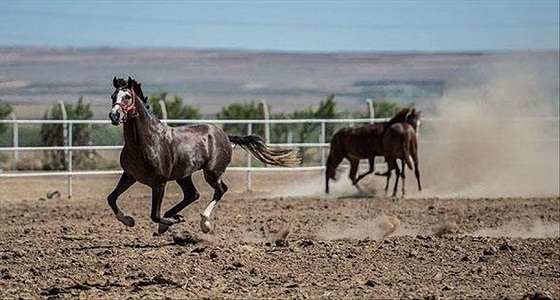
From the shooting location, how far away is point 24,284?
30.5 ft

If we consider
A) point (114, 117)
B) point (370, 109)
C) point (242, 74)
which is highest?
point (242, 74)

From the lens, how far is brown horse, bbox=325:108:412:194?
22.4m

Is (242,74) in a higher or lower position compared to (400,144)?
higher

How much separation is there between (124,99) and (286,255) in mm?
2240

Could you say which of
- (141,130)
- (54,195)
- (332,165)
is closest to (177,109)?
(332,165)

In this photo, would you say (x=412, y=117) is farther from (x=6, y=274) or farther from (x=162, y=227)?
(x=6, y=274)

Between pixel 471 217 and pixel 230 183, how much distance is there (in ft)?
34.3

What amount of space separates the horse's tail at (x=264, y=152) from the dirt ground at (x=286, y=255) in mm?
761

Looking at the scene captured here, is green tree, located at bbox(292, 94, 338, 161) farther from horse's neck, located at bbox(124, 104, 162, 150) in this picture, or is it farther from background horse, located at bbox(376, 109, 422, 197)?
horse's neck, located at bbox(124, 104, 162, 150)

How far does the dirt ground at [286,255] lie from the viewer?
8.98 m

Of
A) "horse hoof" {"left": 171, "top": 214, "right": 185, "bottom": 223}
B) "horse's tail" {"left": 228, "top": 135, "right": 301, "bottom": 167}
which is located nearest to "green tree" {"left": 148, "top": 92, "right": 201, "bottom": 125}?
"horse's tail" {"left": 228, "top": 135, "right": 301, "bottom": 167}

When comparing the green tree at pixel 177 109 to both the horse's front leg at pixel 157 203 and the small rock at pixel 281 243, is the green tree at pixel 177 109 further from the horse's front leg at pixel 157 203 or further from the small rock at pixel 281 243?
the small rock at pixel 281 243

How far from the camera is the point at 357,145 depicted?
22797mm

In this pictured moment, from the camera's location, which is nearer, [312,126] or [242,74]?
[312,126]
